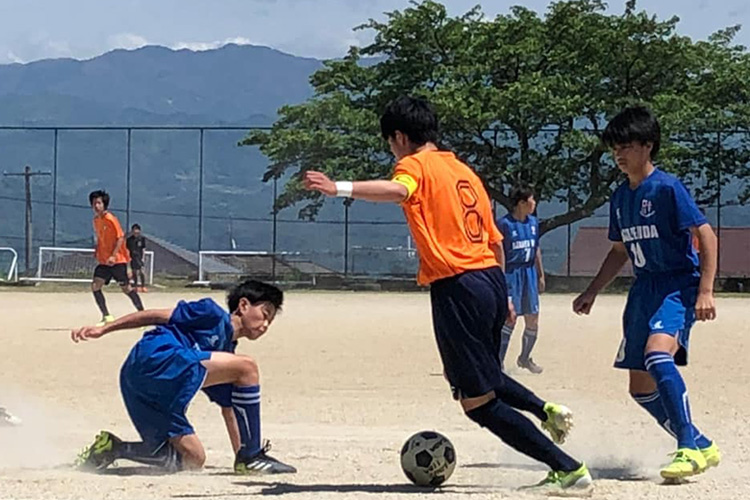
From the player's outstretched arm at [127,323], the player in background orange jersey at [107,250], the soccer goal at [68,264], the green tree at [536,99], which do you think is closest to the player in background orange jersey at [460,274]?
the player's outstretched arm at [127,323]

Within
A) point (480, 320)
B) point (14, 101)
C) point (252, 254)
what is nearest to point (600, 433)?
point (480, 320)

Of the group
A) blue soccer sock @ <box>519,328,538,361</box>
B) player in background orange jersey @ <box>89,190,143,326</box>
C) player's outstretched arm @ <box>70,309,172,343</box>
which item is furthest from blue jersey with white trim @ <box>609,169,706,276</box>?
player in background orange jersey @ <box>89,190,143,326</box>

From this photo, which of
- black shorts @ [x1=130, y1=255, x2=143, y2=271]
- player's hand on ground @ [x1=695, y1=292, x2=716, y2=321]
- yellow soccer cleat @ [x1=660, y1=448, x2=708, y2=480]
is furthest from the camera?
black shorts @ [x1=130, y1=255, x2=143, y2=271]

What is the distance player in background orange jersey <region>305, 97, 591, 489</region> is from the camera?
Result: 17.5ft

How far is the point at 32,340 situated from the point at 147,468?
8.63 m

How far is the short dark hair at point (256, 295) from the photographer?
6.34 metres

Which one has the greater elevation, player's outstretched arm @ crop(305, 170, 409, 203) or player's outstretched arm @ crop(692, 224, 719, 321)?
player's outstretched arm @ crop(305, 170, 409, 203)

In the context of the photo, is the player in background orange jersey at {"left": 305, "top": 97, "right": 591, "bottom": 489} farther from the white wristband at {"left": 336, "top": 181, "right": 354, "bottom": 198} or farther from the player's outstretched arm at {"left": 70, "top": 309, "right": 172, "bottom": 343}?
the player's outstretched arm at {"left": 70, "top": 309, "right": 172, "bottom": 343}

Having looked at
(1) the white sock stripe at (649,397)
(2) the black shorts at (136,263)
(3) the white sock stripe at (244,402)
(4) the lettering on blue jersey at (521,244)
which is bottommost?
(2) the black shorts at (136,263)

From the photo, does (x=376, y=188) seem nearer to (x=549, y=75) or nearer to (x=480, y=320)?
(x=480, y=320)

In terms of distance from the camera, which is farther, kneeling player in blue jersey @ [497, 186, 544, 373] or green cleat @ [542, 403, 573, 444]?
kneeling player in blue jersey @ [497, 186, 544, 373]

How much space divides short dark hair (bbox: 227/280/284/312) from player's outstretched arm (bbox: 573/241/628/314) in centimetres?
156

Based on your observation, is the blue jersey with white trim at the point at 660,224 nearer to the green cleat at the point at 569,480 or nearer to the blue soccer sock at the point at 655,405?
the blue soccer sock at the point at 655,405

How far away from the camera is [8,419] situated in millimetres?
7789
